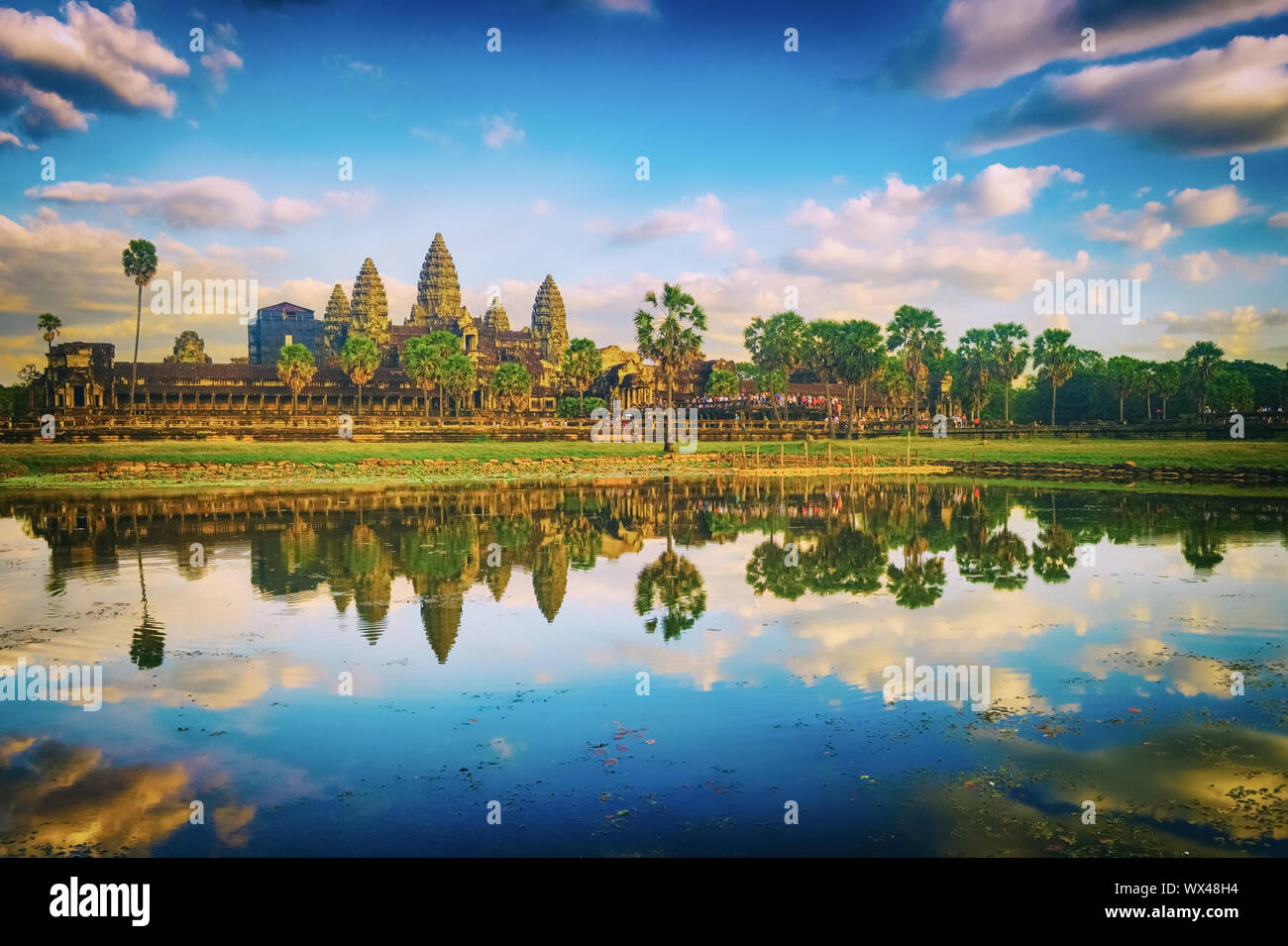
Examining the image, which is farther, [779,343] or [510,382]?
[779,343]

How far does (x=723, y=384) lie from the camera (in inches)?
4141

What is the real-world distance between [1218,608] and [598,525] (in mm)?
17312

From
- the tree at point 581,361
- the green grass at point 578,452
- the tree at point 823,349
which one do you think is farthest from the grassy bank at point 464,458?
the tree at point 823,349

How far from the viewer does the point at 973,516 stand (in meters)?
32.4

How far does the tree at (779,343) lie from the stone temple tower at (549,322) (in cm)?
3063

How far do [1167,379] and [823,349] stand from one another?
38819 millimetres

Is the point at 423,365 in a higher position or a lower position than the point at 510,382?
higher

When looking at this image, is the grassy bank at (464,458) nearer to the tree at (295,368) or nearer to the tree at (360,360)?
the tree at (360,360)

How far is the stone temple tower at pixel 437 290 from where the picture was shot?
475 feet

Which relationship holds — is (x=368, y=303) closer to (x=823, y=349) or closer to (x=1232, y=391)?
(x=823, y=349)

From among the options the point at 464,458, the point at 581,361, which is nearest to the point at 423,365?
the point at 581,361
